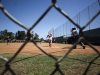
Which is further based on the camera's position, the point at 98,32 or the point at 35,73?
the point at 98,32

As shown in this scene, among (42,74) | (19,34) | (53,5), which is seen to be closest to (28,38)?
(53,5)

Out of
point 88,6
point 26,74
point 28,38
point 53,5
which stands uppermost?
point 88,6

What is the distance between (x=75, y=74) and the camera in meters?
2.47

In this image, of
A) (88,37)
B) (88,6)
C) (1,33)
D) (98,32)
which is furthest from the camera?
(1,33)

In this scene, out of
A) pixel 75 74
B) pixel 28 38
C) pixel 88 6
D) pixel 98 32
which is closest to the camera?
pixel 28 38

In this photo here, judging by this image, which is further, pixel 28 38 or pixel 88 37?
pixel 88 37

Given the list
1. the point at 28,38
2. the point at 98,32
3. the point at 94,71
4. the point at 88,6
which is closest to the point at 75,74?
the point at 94,71

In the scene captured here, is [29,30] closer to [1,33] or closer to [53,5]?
[53,5]

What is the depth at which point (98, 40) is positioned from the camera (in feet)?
56.3

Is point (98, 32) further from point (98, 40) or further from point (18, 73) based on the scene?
point (18, 73)

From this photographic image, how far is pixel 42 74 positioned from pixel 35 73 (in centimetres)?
16

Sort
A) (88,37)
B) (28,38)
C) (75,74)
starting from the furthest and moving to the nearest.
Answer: (88,37), (75,74), (28,38)

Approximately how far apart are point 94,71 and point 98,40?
1550 cm

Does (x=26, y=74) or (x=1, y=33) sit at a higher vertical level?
(x=1, y=33)
